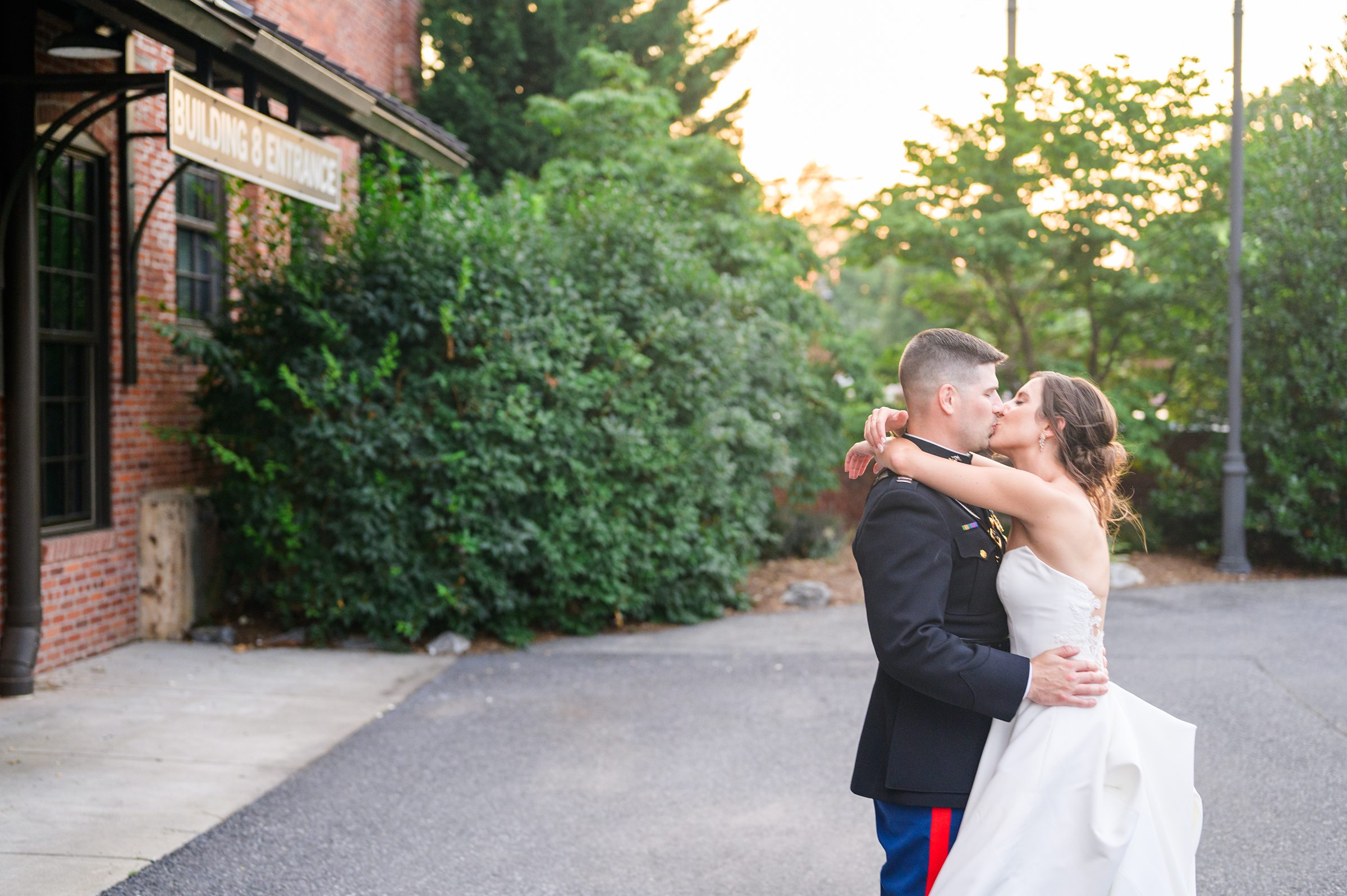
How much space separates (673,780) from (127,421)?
5376mm

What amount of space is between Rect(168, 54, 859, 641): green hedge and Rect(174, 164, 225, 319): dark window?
20.7 inches

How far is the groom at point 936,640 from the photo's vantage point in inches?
94.4

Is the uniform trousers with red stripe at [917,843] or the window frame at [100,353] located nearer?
the uniform trousers with red stripe at [917,843]

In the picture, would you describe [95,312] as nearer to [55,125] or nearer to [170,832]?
[55,125]

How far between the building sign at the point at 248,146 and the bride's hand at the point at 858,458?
4156 millimetres

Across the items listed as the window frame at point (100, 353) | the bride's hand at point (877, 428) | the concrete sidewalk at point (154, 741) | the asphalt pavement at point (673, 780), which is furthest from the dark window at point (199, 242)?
the bride's hand at point (877, 428)

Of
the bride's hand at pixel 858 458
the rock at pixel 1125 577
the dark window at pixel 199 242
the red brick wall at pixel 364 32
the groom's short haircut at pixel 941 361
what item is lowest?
the rock at pixel 1125 577

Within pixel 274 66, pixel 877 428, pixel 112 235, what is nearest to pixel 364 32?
pixel 112 235

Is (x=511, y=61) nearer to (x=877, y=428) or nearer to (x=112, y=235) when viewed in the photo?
(x=112, y=235)

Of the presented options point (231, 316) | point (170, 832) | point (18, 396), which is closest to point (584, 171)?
point (231, 316)

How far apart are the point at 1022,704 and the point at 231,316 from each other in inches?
350

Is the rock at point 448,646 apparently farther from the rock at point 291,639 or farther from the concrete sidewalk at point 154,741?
the rock at point 291,639

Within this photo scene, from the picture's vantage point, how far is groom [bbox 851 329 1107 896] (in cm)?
240


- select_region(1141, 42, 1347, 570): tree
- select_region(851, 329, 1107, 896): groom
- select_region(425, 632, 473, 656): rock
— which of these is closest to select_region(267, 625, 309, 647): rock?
select_region(425, 632, 473, 656): rock
